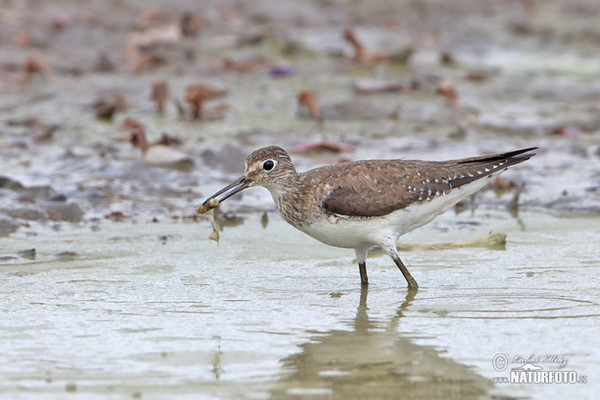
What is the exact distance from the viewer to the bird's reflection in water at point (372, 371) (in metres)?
5.24

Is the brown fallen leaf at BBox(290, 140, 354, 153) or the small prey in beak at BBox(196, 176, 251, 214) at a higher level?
the brown fallen leaf at BBox(290, 140, 354, 153)

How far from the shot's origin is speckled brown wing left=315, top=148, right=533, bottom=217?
7.63 m

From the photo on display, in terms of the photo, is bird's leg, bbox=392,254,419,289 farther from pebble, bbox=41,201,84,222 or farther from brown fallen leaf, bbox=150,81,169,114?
brown fallen leaf, bbox=150,81,169,114

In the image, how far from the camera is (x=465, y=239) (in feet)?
29.8

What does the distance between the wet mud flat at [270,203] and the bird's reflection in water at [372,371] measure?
0.02 metres

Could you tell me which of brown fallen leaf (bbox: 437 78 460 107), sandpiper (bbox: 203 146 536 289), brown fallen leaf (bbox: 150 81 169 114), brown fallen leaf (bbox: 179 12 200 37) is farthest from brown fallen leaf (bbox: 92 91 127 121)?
sandpiper (bbox: 203 146 536 289)

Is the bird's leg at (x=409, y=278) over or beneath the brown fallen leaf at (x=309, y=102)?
beneath

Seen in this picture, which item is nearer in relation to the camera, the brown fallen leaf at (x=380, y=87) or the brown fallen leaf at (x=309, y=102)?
the brown fallen leaf at (x=309, y=102)

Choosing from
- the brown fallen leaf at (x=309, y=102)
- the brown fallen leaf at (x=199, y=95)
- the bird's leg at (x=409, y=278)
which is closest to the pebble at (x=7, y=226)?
the bird's leg at (x=409, y=278)

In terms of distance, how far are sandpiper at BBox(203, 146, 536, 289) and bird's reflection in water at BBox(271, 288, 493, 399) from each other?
1.38m

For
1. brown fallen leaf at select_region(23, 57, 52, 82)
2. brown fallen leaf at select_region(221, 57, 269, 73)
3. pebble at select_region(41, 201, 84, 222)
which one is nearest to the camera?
pebble at select_region(41, 201, 84, 222)

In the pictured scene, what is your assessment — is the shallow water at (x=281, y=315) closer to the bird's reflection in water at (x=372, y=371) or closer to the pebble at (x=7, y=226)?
the bird's reflection in water at (x=372, y=371)

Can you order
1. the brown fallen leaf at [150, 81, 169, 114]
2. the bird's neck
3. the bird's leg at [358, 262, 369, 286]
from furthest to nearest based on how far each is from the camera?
the brown fallen leaf at [150, 81, 169, 114]
the bird's neck
the bird's leg at [358, 262, 369, 286]

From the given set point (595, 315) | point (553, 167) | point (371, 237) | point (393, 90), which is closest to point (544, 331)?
point (595, 315)
